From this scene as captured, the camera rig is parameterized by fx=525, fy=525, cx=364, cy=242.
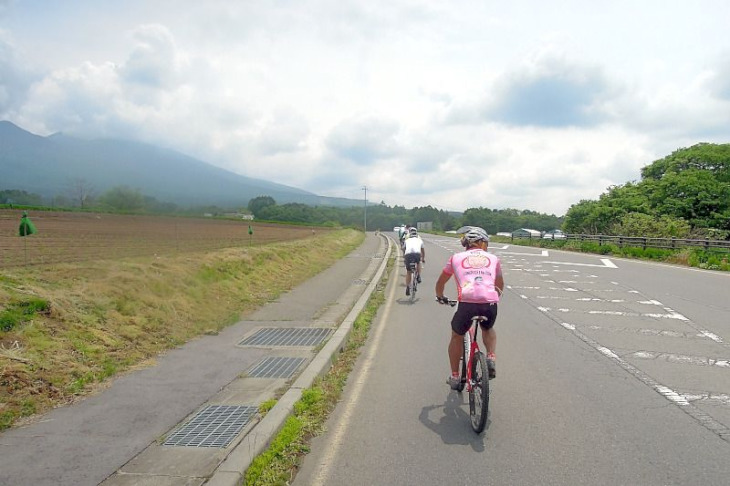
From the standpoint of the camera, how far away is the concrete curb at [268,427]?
3.62 m

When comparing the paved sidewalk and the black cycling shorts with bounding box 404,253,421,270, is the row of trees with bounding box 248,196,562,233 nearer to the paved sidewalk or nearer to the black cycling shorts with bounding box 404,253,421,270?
the black cycling shorts with bounding box 404,253,421,270

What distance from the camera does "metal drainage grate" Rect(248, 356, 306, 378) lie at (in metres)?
6.43

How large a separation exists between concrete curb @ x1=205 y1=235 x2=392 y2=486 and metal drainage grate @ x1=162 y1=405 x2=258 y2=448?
0.25 meters

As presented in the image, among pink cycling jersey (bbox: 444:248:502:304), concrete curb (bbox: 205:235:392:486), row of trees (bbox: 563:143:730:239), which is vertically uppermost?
row of trees (bbox: 563:143:730:239)

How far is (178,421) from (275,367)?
1940 millimetres

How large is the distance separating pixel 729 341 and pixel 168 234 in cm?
1108

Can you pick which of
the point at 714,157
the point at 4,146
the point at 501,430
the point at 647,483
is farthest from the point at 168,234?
the point at 714,157

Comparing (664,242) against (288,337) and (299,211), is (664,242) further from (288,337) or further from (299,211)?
(299,211)

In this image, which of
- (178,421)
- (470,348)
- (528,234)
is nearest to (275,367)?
(178,421)

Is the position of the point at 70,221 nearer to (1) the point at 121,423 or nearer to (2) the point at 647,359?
(1) the point at 121,423

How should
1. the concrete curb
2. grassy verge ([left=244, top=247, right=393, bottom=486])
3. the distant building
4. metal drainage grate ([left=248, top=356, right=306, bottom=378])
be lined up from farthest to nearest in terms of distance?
the distant building, metal drainage grate ([left=248, top=356, right=306, bottom=378]), grassy verge ([left=244, top=247, right=393, bottom=486]), the concrete curb

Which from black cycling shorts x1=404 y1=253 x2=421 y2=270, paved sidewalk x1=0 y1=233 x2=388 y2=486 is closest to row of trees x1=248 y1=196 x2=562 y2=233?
black cycling shorts x1=404 y1=253 x2=421 y2=270

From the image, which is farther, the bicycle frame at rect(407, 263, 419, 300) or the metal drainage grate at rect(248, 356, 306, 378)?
the bicycle frame at rect(407, 263, 419, 300)

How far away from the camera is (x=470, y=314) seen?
5000 millimetres
